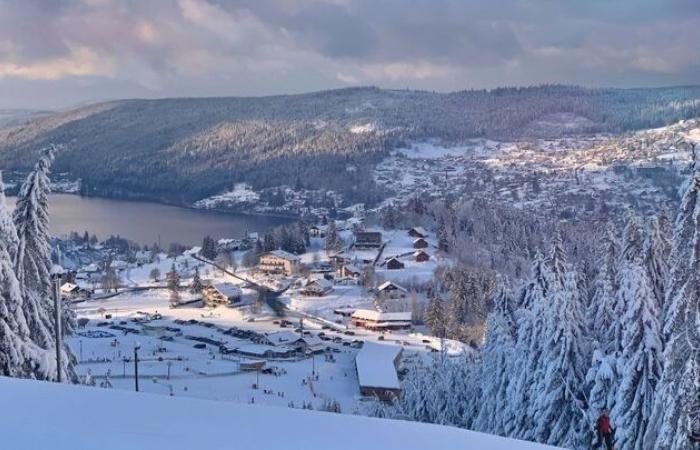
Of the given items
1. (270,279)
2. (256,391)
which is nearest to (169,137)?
(270,279)

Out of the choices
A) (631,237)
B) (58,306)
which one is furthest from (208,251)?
(58,306)

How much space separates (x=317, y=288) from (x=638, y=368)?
32.1m

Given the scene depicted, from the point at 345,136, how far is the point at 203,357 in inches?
4332

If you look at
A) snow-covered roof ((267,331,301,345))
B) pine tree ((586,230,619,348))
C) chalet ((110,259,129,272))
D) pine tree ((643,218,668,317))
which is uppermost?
pine tree ((643,218,668,317))

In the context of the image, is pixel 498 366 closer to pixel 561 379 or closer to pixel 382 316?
pixel 561 379

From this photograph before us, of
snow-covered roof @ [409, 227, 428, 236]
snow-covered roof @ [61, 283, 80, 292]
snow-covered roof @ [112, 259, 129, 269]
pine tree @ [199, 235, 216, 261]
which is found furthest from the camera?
snow-covered roof @ [409, 227, 428, 236]

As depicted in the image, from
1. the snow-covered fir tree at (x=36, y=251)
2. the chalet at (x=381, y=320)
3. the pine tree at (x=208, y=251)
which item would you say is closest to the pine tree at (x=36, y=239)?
the snow-covered fir tree at (x=36, y=251)

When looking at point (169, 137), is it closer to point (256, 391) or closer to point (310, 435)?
point (256, 391)

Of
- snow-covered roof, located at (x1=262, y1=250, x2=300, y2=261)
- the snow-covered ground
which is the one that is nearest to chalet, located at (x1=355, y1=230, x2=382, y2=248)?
snow-covered roof, located at (x1=262, y1=250, x2=300, y2=261)

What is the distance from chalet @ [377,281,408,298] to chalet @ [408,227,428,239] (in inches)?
523

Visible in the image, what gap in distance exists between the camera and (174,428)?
5.55 m

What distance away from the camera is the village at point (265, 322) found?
2288cm

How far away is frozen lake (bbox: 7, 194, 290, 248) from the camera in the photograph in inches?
2761

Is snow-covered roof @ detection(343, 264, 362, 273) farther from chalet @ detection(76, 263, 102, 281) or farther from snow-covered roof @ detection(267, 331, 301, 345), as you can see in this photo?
chalet @ detection(76, 263, 102, 281)
